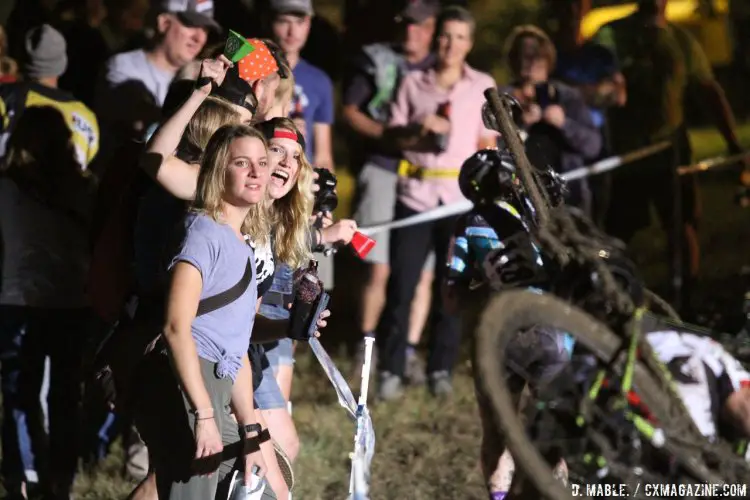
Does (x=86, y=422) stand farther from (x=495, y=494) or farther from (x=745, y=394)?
(x=745, y=394)

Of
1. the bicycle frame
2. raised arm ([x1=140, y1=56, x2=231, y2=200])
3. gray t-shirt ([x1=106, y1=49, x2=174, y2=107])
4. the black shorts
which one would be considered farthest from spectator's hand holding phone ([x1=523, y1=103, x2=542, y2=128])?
the bicycle frame

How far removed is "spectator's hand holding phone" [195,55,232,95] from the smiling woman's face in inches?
11.8

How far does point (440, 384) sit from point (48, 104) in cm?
281

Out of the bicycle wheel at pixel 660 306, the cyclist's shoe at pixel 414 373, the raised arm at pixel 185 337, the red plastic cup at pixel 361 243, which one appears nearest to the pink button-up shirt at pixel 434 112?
the cyclist's shoe at pixel 414 373

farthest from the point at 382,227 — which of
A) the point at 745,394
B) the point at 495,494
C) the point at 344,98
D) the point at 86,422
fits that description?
the point at 745,394

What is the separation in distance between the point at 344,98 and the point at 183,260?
4.18 m

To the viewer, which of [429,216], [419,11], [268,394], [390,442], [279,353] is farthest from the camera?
[419,11]

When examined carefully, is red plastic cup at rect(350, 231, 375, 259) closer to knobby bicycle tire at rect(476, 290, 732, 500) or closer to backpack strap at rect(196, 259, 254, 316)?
backpack strap at rect(196, 259, 254, 316)

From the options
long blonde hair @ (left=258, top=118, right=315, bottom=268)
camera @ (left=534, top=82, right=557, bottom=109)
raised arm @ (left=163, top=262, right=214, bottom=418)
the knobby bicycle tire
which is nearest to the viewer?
the knobby bicycle tire

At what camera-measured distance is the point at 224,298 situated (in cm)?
424

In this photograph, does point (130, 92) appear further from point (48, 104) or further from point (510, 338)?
point (510, 338)

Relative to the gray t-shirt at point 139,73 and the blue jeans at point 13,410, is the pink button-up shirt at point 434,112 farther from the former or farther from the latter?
the blue jeans at point 13,410

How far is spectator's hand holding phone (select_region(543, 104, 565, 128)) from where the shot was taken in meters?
7.83

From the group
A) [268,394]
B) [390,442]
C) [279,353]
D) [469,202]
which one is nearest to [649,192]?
[469,202]
